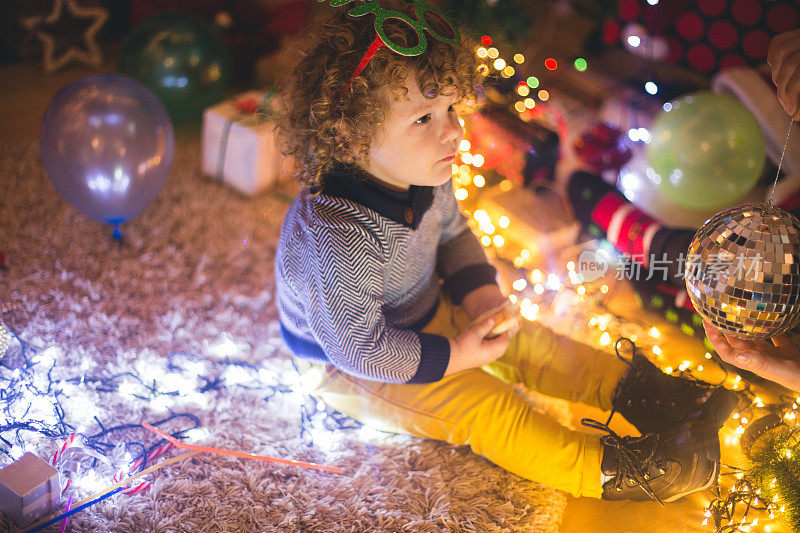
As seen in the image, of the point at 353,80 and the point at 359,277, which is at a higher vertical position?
the point at 353,80

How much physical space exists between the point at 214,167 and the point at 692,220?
1312 millimetres

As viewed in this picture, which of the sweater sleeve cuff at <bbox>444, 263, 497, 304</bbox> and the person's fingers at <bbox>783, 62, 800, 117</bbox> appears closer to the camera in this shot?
the person's fingers at <bbox>783, 62, 800, 117</bbox>

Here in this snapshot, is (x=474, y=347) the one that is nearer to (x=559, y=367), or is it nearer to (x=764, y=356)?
(x=559, y=367)

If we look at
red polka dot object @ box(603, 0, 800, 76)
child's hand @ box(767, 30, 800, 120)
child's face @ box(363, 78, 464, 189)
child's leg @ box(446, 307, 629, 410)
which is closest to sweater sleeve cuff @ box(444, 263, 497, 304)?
child's leg @ box(446, 307, 629, 410)

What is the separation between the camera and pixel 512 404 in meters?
1.12

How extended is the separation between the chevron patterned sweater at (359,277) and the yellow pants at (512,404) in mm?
67

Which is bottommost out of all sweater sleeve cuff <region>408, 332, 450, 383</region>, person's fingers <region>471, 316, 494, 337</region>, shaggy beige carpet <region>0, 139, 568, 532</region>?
shaggy beige carpet <region>0, 139, 568, 532</region>

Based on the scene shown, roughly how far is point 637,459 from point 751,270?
1.19ft

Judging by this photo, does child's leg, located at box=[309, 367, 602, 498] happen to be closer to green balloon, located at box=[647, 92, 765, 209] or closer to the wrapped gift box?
the wrapped gift box

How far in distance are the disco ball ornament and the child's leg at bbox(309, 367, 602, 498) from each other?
0.32 meters

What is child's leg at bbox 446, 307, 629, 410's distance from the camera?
1.24m

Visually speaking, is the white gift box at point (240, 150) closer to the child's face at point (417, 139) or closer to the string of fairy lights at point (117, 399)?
the string of fairy lights at point (117, 399)

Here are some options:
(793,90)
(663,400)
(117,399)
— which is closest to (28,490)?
(117,399)

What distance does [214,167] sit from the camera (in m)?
1.85
